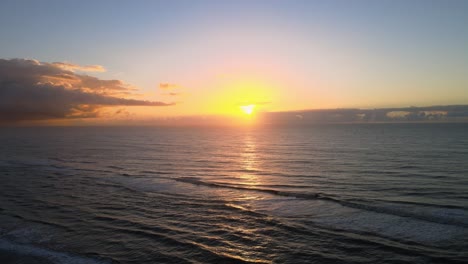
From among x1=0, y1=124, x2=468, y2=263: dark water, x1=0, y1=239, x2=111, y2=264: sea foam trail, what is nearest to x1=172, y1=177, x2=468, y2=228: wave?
x1=0, y1=124, x2=468, y2=263: dark water

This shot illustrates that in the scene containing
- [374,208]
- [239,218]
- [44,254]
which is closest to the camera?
[44,254]

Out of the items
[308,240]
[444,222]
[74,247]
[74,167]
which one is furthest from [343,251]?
[74,167]

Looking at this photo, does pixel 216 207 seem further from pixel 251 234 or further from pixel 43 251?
pixel 43 251

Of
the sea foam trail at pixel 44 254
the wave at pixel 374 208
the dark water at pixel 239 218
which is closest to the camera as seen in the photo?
the sea foam trail at pixel 44 254

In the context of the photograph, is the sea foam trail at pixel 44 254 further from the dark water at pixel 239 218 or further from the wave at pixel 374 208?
the wave at pixel 374 208

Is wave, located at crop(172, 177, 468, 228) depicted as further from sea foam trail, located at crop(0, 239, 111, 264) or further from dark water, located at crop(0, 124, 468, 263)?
sea foam trail, located at crop(0, 239, 111, 264)

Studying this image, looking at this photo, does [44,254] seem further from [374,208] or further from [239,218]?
[374,208]

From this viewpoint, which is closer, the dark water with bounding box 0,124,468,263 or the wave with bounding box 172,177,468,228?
the dark water with bounding box 0,124,468,263

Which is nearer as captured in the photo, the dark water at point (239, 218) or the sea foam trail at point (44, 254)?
the sea foam trail at point (44, 254)

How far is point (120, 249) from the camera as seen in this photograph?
15227mm

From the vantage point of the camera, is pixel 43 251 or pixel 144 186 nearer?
pixel 43 251

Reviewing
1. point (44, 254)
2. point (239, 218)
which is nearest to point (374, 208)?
point (239, 218)

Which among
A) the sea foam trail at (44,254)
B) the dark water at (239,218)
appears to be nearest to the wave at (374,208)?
the dark water at (239,218)

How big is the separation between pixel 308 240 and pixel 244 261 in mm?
4037
